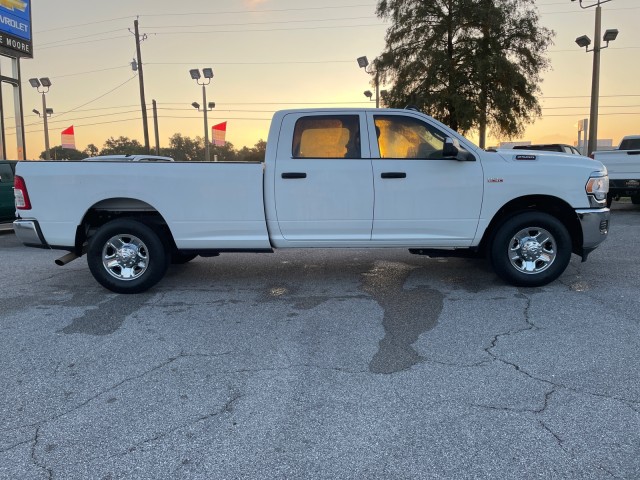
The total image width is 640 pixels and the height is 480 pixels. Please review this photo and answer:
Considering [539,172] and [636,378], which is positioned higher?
[539,172]

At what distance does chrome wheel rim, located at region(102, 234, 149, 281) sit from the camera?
5793 mm

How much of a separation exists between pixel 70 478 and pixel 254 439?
3.07ft

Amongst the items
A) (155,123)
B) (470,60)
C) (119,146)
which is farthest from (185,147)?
(470,60)

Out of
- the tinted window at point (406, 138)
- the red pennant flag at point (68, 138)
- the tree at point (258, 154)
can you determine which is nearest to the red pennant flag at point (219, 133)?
the red pennant flag at point (68, 138)

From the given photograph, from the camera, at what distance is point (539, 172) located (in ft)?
18.2

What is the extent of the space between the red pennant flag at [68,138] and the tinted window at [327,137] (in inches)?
1003

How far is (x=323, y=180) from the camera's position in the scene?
5555 mm

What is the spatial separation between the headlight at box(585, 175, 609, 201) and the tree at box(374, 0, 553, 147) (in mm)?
14594

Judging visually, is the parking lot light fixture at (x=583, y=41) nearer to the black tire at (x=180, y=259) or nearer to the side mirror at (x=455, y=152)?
the side mirror at (x=455, y=152)

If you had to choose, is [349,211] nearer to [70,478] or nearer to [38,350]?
[38,350]

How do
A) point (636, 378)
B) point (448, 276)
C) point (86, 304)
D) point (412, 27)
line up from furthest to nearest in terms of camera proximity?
1. point (412, 27)
2. point (448, 276)
3. point (86, 304)
4. point (636, 378)

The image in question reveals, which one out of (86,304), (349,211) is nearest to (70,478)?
(86,304)

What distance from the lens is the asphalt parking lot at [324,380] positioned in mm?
2605

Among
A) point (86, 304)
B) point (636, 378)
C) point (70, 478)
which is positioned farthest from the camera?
point (86, 304)
